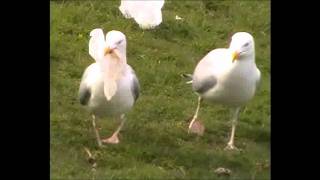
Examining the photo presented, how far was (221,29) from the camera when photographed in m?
13.8

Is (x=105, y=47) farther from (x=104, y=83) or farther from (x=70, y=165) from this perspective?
(x=70, y=165)

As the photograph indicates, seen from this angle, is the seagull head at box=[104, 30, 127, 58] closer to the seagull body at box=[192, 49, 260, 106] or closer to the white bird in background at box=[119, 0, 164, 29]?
the seagull body at box=[192, 49, 260, 106]

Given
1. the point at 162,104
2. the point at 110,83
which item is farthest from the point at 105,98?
the point at 162,104

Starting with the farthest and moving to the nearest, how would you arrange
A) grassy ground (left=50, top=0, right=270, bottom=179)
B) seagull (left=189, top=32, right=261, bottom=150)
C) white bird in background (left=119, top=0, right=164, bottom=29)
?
white bird in background (left=119, top=0, right=164, bottom=29) < seagull (left=189, top=32, right=261, bottom=150) < grassy ground (left=50, top=0, right=270, bottom=179)

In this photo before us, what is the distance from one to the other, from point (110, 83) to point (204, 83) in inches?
54.6

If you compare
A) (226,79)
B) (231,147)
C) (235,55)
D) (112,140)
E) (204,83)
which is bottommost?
(231,147)

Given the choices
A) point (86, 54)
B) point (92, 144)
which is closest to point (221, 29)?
point (86, 54)

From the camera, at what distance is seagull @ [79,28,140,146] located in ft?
28.5

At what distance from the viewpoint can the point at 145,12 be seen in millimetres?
12961

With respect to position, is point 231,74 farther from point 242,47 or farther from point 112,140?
point 112,140

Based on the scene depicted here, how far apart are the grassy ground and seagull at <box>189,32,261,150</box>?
0.61 metres

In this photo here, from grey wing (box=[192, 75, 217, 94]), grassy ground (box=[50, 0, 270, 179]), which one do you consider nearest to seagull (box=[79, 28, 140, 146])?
grassy ground (box=[50, 0, 270, 179])

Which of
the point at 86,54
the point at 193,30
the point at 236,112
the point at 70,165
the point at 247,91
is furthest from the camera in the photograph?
the point at 193,30

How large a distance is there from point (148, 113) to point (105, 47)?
5.82ft
